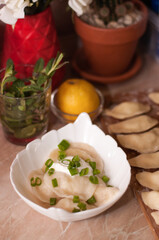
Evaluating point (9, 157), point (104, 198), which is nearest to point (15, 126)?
point (9, 157)

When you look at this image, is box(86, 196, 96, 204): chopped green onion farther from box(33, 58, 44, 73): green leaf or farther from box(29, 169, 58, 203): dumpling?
box(33, 58, 44, 73): green leaf

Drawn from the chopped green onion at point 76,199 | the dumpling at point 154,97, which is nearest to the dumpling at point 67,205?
the chopped green onion at point 76,199

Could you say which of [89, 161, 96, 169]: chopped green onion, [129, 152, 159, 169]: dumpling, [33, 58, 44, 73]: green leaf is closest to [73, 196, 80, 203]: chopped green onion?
[89, 161, 96, 169]: chopped green onion

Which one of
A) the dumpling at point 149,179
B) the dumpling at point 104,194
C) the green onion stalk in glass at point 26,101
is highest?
the green onion stalk in glass at point 26,101

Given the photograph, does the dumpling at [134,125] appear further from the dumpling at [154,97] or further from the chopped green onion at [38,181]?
the chopped green onion at [38,181]

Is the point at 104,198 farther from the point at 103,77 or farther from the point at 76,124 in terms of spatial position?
the point at 103,77

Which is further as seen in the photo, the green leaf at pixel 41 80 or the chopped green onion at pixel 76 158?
the green leaf at pixel 41 80
